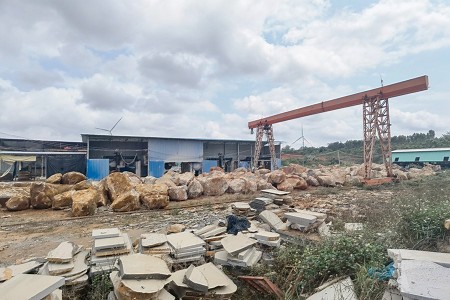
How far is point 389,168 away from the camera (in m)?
14.8

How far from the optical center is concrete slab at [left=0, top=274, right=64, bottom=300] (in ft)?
7.25

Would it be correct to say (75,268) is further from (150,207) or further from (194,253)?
(150,207)

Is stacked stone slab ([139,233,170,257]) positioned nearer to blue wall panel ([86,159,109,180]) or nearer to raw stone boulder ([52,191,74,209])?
raw stone boulder ([52,191,74,209])

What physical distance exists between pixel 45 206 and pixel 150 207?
10.8 feet

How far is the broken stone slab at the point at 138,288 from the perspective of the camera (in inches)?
93.5

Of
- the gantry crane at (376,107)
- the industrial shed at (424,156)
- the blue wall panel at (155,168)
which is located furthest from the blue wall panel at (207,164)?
the industrial shed at (424,156)

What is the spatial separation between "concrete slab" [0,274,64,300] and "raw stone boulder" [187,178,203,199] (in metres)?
7.65

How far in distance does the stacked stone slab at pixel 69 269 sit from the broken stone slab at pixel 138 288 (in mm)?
Answer: 632

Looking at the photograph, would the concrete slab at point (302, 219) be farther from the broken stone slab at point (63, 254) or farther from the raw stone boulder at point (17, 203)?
the raw stone boulder at point (17, 203)

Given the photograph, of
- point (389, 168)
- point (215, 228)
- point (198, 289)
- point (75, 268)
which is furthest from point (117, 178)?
point (389, 168)

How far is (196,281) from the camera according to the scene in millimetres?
2697

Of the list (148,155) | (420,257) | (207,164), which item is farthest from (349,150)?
(420,257)

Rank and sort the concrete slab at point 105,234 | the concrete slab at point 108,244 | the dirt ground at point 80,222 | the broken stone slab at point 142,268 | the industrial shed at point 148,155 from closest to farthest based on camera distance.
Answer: the broken stone slab at point 142,268 → the concrete slab at point 108,244 → the concrete slab at point 105,234 → the dirt ground at point 80,222 → the industrial shed at point 148,155

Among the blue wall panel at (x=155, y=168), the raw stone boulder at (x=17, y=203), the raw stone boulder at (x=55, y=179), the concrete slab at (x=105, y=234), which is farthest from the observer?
the blue wall panel at (x=155, y=168)
